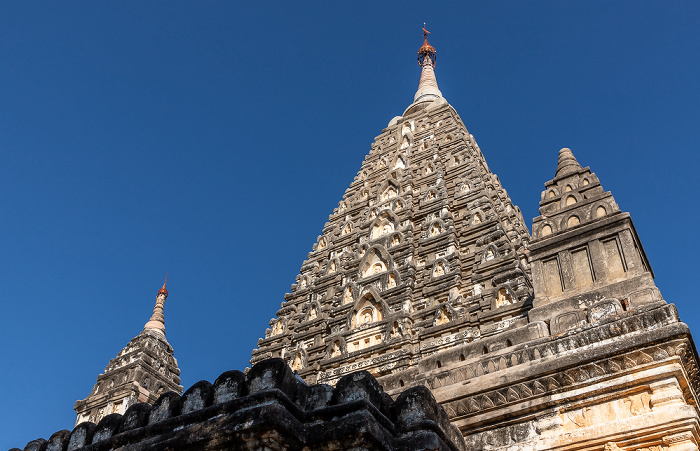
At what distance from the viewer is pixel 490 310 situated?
17.1 meters

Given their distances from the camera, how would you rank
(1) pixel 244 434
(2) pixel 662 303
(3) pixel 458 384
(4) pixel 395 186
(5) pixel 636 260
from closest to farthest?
(1) pixel 244 434 → (2) pixel 662 303 → (3) pixel 458 384 → (5) pixel 636 260 → (4) pixel 395 186

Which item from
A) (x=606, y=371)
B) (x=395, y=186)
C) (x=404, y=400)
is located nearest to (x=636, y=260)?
(x=606, y=371)

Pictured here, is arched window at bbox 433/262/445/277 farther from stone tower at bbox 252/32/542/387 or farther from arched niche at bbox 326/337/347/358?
arched niche at bbox 326/337/347/358

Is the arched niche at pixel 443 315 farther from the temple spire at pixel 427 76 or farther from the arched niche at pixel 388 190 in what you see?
the temple spire at pixel 427 76

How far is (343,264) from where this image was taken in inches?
950

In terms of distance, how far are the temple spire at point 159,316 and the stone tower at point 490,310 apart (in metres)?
12.7

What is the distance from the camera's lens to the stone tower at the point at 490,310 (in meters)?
9.27

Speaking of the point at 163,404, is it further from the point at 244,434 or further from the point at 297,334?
the point at 297,334

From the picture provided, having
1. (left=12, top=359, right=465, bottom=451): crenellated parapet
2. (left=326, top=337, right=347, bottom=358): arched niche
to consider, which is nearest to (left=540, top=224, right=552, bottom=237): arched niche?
(left=12, top=359, right=465, bottom=451): crenellated parapet

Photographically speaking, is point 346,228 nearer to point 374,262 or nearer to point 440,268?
point 374,262

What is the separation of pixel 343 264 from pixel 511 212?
8.09 meters

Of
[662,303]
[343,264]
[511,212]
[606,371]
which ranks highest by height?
[511,212]

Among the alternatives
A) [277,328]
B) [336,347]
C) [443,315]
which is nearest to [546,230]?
[443,315]

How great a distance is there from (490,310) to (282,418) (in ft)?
41.1
